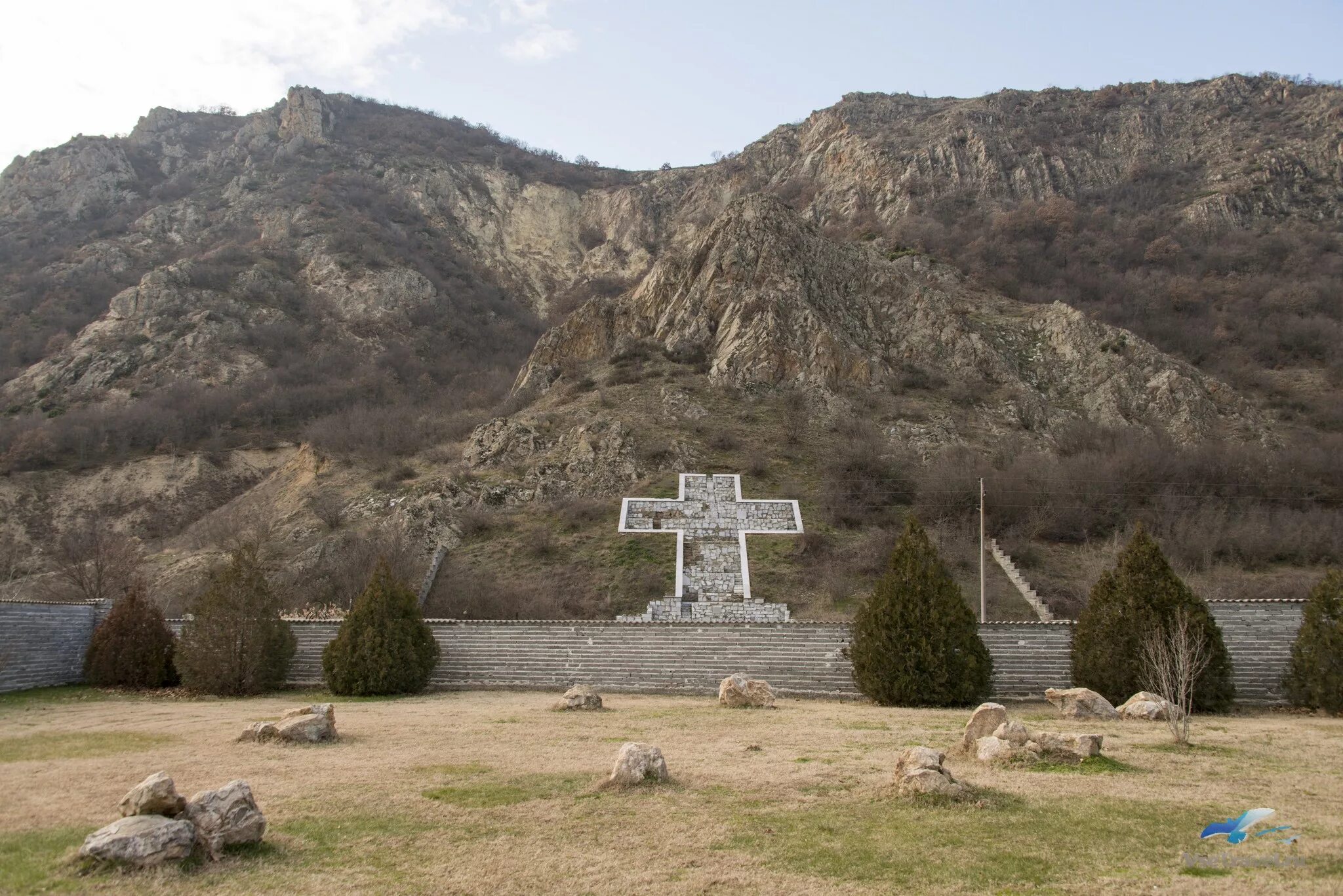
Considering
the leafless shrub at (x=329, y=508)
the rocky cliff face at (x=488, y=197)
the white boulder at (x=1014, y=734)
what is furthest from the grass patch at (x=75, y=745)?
the rocky cliff face at (x=488, y=197)

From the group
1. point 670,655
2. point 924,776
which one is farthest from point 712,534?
point 924,776

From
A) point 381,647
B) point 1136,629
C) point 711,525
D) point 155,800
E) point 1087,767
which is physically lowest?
point 381,647

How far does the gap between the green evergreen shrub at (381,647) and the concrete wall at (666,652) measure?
1305 mm

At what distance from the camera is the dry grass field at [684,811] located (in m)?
5.74

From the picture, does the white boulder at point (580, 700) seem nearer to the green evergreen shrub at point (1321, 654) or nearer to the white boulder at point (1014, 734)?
the white boulder at point (1014, 734)

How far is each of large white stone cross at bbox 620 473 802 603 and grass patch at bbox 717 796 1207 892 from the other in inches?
828

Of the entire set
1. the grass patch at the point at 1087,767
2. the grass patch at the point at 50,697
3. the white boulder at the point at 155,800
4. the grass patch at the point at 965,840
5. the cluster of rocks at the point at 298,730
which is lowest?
the grass patch at the point at 50,697

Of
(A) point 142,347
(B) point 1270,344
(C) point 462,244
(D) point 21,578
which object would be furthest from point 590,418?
(C) point 462,244

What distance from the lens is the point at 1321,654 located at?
1560cm

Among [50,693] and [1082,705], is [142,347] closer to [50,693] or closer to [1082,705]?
[50,693]

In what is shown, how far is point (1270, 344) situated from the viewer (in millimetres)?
49906

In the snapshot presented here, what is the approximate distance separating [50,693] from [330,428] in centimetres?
2661

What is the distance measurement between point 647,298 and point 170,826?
45505 millimetres

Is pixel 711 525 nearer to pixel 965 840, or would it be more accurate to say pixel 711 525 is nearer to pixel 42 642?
pixel 42 642
